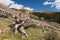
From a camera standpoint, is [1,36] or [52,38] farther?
[52,38]

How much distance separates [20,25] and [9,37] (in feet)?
12.9

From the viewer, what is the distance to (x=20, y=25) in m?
29.7

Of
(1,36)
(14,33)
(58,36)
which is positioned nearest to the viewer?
(1,36)

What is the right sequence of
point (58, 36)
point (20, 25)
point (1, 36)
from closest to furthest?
point (1, 36) < point (20, 25) < point (58, 36)

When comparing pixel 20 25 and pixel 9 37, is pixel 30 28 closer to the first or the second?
pixel 20 25

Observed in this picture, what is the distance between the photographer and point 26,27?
33062 mm

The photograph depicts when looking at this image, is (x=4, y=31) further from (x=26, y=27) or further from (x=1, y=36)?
(x=26, y=27)

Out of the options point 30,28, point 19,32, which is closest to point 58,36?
point 30,28

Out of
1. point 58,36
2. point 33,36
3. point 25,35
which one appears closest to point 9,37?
point 25,35

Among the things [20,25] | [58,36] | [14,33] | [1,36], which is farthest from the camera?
[58,36]

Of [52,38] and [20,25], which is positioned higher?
[20,25]

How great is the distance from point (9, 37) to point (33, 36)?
5362 mm

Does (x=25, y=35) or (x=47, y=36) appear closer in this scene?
(x=25, y=35)

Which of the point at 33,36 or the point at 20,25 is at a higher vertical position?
the point at 20,25
